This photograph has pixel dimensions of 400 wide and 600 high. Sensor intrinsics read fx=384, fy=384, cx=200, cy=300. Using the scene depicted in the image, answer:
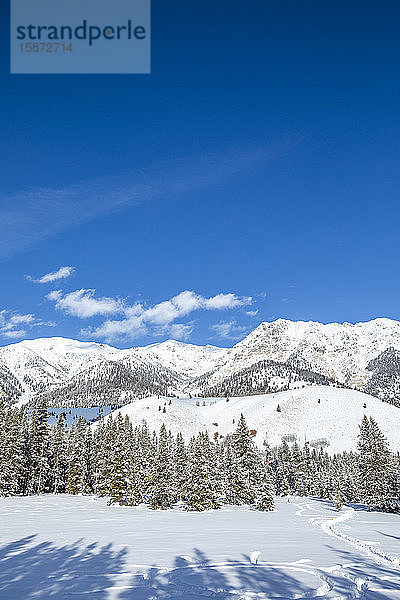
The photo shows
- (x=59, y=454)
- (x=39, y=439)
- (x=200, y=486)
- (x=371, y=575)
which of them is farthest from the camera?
(x=59, y=454)

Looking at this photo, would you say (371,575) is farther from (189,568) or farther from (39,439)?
(39,439)

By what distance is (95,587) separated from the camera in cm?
1037

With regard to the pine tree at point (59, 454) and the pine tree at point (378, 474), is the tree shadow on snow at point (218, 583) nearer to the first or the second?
the pine tree at point (378, 474)

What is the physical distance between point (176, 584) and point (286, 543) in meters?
10.6

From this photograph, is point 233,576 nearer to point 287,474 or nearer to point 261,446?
point 287,474

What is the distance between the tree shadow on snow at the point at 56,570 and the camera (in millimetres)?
10070

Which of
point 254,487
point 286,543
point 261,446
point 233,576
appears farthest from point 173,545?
point 261,446

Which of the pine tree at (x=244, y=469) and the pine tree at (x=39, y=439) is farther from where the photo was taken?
the pine tree at (x=39, y=439)

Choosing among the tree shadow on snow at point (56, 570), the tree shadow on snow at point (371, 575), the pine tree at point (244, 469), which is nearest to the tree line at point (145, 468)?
the pine tree at point (244, 469)

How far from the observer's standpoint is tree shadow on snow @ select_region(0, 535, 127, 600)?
10.1 m

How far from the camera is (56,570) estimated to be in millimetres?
12641

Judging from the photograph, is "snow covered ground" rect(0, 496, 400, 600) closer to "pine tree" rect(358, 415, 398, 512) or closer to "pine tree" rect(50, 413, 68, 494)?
"pine tree" rect(358, 415, 398, 512)

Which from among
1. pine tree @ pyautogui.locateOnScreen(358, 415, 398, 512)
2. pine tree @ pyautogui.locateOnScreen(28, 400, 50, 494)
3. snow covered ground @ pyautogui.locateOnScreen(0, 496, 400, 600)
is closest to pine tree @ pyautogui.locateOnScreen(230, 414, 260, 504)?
pine tree @ pyautogui.locateOnScreen(358, 415, 398, 512)

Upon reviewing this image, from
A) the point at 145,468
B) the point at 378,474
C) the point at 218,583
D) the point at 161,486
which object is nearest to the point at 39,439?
the point at 145,468
